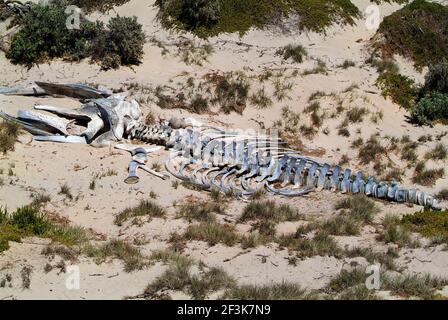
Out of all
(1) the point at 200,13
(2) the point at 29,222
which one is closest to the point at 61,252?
(2) the point at 29,222

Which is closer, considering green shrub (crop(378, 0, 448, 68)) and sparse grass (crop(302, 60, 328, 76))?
sparse grass (crop(302, 60, 328, 76))

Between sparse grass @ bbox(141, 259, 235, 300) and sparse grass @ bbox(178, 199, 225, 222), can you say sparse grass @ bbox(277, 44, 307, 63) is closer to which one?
sparse grass @ bbox(178, 199, 225, 222)

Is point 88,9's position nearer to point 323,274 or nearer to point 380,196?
point 380,196

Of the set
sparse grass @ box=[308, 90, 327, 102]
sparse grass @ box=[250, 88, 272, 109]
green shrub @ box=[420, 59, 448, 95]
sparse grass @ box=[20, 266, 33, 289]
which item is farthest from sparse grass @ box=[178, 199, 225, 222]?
green shrub @ box=[420, 59, 448, 95]

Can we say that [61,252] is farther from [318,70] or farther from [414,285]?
[318,70]

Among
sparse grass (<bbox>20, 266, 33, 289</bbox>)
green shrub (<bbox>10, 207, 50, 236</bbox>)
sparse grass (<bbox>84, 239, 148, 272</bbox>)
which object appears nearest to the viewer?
sparse grass (<bbox>20, 266, 33, 289</bbox>)
